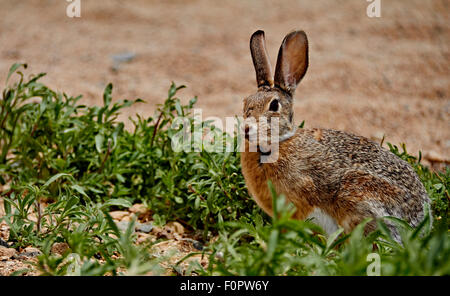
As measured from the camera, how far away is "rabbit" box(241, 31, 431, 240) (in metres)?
3.34

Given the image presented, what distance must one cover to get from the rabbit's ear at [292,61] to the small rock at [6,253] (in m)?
2.13

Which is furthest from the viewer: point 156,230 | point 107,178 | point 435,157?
point 435,157

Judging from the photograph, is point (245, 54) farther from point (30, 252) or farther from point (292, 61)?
point (30, 252)

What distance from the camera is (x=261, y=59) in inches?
146

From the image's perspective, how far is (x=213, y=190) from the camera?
3.88m

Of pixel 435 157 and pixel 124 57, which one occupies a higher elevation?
pixel 124 57

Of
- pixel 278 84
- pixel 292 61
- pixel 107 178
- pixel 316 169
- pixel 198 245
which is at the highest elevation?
pixel 292 61

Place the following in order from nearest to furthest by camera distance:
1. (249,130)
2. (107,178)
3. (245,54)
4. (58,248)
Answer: (249,130) → (58,248) → (107,178) → (245,54)

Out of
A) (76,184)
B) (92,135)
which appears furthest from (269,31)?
(76,184)

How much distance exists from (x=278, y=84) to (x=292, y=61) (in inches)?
8.0

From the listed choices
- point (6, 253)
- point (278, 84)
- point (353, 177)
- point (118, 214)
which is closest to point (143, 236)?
point (118, 214)

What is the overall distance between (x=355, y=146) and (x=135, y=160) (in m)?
1.85

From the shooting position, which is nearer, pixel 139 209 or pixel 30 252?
pixel 30 252

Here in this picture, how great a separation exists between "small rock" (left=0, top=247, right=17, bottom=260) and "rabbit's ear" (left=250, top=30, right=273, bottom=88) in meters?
2.03
